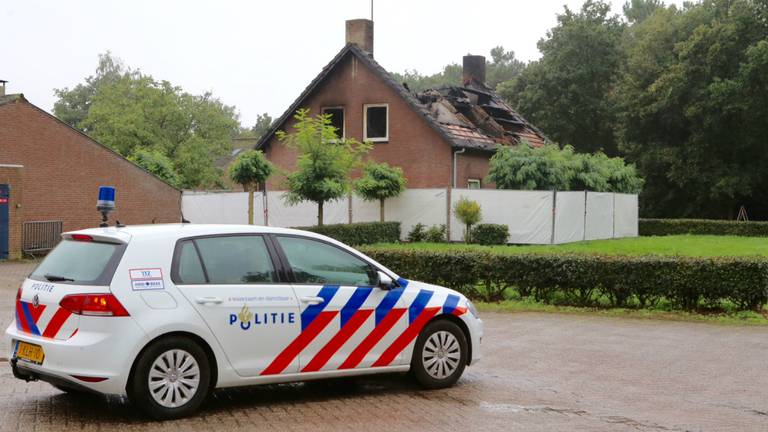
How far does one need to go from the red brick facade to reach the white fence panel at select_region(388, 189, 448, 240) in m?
2.69

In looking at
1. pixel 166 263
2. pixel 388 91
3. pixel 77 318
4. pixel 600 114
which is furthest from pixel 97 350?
pixel 600 114

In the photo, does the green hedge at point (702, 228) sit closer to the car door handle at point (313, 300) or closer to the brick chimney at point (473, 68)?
the brick chimney at point (473, 68)

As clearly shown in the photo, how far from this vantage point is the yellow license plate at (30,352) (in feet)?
22.0

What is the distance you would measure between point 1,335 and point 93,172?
2094 centimetres

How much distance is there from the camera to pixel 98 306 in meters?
6.52

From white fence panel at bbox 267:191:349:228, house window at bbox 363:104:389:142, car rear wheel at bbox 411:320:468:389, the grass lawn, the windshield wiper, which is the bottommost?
car rear wheel at bbox 411:320:468:389

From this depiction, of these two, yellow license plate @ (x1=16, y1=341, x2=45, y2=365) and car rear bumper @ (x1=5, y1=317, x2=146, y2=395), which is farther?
yellow license plate @ (x1=16, y1=341, x2=45, y2=365)

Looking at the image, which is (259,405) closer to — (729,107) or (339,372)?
(339,372)

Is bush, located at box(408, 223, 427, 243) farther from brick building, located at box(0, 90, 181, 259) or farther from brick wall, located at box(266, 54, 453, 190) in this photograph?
brick building, located at box(0, 90, 181, 259)

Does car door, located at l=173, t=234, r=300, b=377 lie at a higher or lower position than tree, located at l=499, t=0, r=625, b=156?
lower

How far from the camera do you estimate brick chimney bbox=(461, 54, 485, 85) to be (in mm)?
43312

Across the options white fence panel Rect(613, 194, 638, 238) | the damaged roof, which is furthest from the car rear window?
white fence panel Rect(613, 194, 638, 238)

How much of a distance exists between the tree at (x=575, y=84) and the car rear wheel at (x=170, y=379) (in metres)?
51.1

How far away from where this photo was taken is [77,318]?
655 cm
